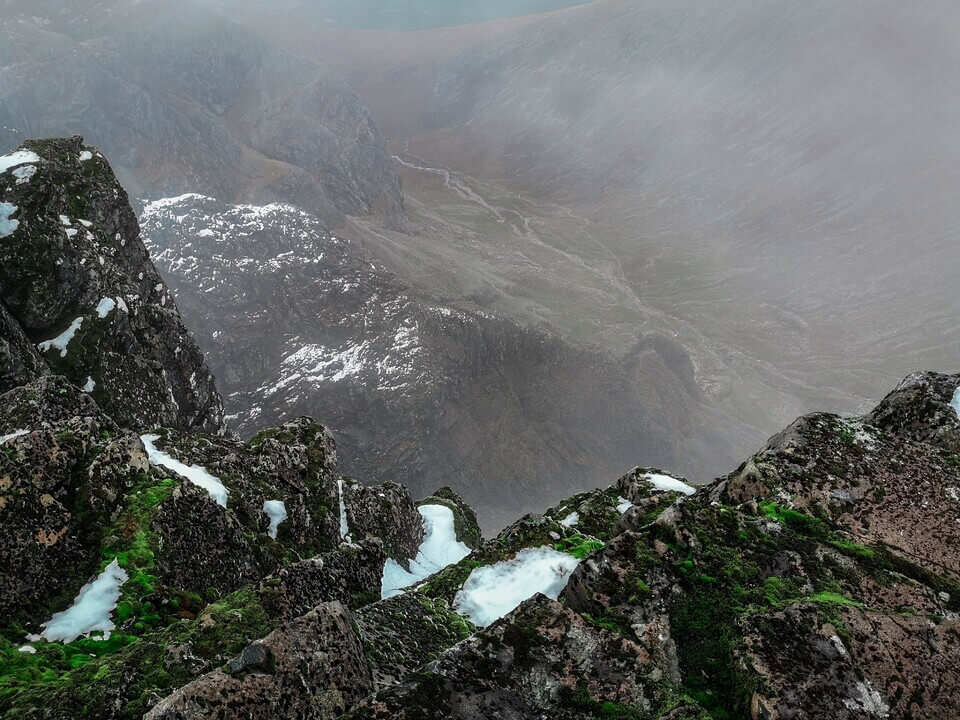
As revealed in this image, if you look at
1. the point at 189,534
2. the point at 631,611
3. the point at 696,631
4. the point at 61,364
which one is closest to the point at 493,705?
the point at 631,611

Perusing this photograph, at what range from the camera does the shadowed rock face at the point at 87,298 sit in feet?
108

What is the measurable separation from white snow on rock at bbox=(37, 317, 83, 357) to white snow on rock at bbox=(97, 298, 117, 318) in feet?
4.21

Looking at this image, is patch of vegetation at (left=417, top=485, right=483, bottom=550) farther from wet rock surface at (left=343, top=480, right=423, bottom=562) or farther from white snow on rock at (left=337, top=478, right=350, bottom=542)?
white snow on rock at (left=337, top=478, right=350, bottom=542)

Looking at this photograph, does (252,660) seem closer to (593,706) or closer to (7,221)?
(593,706)

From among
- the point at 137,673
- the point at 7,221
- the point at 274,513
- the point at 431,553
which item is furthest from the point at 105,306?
the point at 137,673

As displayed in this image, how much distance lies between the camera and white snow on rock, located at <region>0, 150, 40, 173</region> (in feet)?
121

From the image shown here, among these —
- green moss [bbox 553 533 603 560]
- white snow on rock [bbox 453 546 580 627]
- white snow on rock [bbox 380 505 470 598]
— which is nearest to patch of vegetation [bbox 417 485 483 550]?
white snow on rock [bbox 380 505 470 598]

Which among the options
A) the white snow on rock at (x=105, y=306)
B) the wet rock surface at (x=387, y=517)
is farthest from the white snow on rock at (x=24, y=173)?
the wet rock surface at (x=387, y=517)

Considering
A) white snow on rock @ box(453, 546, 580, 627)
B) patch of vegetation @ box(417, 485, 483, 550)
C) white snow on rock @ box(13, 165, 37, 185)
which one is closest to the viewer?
white snow on rock @ box(453, 546, 580, 627)

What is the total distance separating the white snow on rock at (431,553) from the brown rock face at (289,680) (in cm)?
1108

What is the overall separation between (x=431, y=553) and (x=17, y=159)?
3466 centimetres

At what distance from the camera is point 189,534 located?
1938 cm

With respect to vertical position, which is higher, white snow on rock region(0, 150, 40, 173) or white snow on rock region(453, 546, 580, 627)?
white snow on rock region(0, 150, 40, 173)

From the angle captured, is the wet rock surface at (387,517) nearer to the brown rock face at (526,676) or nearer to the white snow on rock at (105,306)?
the white snow on rock at (105,306)
